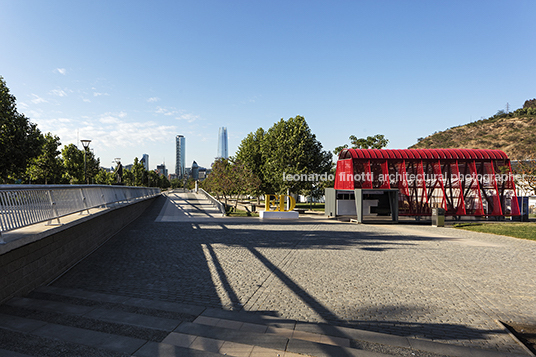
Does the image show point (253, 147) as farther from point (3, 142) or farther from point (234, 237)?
point (234, 237)

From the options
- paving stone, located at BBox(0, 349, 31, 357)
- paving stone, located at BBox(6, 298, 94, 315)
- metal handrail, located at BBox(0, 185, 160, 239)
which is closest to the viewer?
paving stone, located at BBox(0, 349, 31, 357)

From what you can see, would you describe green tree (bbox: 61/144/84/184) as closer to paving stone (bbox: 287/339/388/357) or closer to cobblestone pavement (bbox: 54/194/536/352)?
cobblestone pavement (bbox: 54/194/536/352)

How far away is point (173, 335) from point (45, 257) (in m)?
4.06

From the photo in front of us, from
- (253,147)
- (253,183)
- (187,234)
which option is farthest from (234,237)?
(253,147)

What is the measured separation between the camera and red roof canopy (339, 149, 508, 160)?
79.4ft

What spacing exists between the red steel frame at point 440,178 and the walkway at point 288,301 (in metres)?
13.1

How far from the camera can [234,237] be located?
536 inches

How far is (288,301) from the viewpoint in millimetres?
6027

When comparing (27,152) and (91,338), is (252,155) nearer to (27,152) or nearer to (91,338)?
(27,152)

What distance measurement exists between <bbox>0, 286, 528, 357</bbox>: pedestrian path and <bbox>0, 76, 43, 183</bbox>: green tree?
954 inches

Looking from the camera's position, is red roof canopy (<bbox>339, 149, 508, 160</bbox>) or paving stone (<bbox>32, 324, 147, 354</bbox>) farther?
red roof canopy (<bbox>339, 149, 508, 160</bbox>)

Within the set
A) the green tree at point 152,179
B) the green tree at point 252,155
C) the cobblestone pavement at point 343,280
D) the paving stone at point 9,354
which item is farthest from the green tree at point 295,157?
the green tree at point 152,179

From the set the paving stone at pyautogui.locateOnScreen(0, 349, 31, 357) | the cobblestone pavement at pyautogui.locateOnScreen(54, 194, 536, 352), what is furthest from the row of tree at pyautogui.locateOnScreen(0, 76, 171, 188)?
the paving stone at pyautogui.locateOnScreen(0, 349, 31, 357)

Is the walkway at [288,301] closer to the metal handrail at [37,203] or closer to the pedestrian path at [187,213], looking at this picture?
the metal handrail at [37,203]
